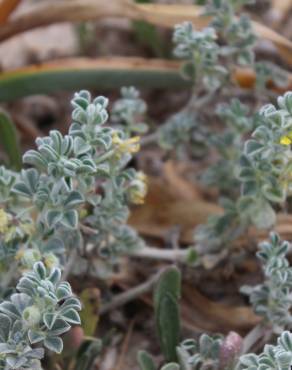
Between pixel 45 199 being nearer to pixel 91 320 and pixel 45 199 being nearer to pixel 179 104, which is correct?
pixel 91 320

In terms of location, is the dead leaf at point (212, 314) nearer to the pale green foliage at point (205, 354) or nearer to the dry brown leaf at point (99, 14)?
the pale green foliage at point (205, 354)

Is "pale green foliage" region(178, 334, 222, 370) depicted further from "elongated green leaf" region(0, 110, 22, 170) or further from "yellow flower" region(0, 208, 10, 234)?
"elongated green leaf" region(0, 110, 22, 170)

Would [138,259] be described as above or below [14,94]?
below

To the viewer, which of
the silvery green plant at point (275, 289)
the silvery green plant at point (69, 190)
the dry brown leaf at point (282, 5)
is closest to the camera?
the silvery green plant at point (69, 190)

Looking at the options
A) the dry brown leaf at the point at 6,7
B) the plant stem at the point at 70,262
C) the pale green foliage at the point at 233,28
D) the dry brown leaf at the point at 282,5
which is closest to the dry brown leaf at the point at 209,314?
the plant stem at the point at 70,262

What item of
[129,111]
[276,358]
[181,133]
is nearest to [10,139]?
[129,111]

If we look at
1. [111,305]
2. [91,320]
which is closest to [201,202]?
[111,305]

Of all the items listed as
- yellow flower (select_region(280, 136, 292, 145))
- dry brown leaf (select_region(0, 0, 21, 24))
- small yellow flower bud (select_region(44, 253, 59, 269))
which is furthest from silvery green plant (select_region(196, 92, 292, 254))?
dry brown leaf (select_region(0, 0, 21, 24))
